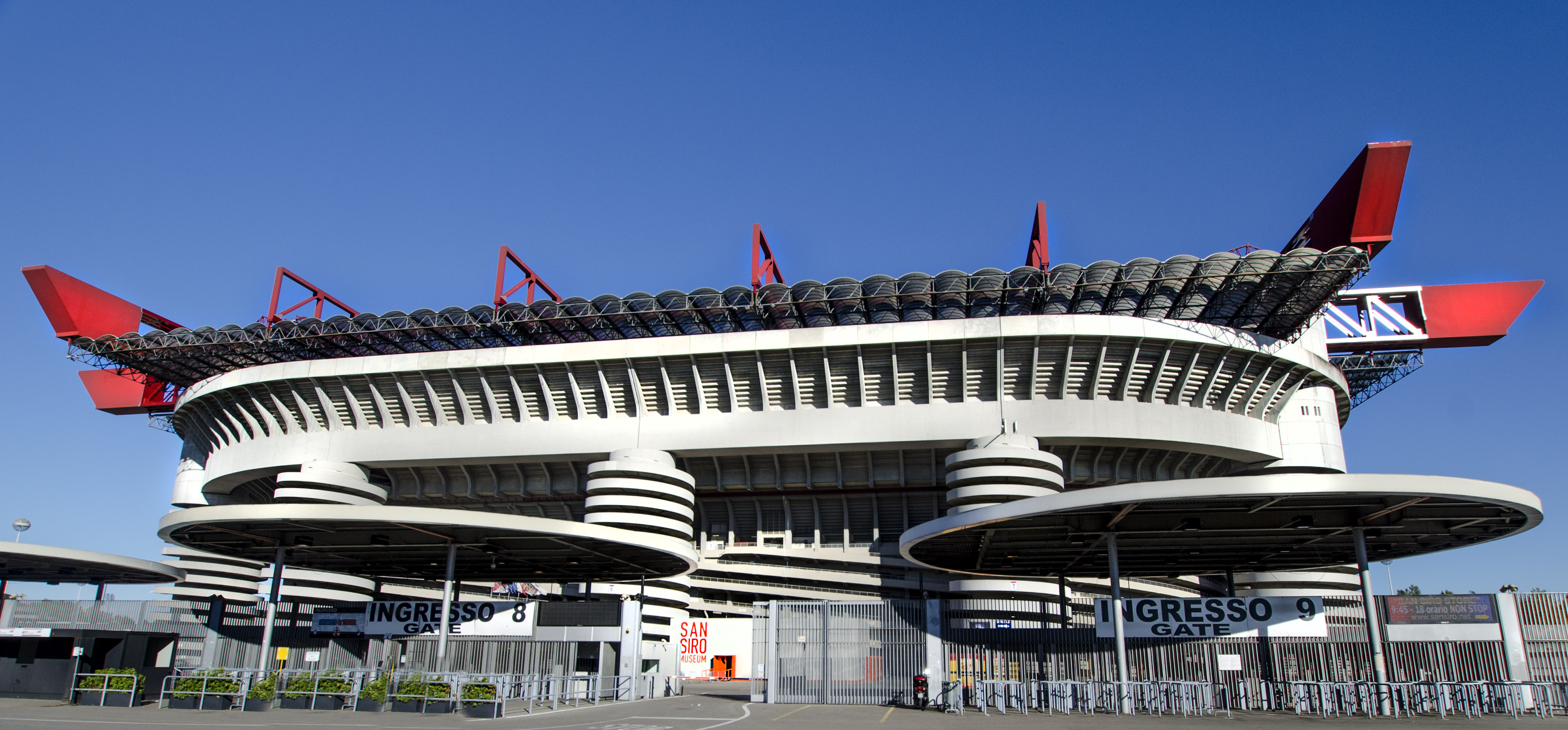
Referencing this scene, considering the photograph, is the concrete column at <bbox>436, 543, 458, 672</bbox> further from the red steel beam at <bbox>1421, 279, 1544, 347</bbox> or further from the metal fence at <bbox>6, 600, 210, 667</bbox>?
the red steel beam at <bbox>1421, 279, 1544, 347</bbox>

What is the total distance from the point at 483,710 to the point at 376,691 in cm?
313

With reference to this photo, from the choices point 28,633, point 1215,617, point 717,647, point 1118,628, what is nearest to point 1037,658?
point 1118,628

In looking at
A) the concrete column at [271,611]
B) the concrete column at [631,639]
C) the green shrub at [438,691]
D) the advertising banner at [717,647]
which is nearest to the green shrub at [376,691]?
the green shrub at [438,691]

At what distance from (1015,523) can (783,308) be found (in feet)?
82.8

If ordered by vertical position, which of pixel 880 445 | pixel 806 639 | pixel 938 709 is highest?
pixel 880 445

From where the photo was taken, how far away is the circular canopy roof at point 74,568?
3130 centimetres

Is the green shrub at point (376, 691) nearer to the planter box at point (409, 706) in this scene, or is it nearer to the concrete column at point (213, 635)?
the planter box at point (409, 706)

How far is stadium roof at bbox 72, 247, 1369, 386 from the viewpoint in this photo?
42.9m

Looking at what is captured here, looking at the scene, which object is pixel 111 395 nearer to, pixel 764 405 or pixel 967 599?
pixel 764 405

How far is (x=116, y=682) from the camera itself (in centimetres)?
2755

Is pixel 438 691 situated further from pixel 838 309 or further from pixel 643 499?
pixel 838 309

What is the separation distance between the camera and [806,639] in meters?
29.5

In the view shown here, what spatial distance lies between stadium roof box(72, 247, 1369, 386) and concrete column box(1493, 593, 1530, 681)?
71.2 ft

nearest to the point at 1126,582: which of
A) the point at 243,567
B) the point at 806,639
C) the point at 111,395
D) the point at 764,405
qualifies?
the point at 764,405
